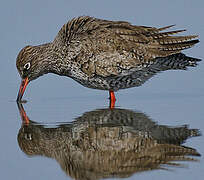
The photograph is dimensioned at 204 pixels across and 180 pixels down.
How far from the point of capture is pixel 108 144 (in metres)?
7.28

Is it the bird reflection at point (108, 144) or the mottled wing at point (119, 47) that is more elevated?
the mottled wing at point (119, 47)

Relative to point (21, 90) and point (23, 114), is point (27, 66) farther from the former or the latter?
point (23, 114)

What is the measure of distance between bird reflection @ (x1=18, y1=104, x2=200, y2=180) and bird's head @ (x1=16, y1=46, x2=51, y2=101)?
232 centimetres

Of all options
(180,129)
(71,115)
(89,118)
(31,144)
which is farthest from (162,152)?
(71,115)

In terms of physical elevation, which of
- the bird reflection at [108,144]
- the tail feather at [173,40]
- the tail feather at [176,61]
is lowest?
the bird reflection at [108,144]

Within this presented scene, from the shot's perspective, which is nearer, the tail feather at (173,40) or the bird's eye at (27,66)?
the tail feather at (173,40)

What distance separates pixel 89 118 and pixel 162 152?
2819 mm

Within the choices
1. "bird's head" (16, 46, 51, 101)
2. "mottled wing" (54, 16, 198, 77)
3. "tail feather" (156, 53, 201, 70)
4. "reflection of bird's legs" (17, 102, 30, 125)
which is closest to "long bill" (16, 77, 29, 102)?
"bird's head" (16, 46, 51, 101)

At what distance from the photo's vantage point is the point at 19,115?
33.4 feet

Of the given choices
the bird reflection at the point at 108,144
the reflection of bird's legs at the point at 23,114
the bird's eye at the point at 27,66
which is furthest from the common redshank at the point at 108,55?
the bird reflection at the point at 108,144

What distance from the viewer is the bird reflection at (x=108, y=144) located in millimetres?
6227

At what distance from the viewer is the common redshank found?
11258 mm

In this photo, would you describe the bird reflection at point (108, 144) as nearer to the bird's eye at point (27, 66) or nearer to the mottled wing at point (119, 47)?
the mottled wing at point (119, 47)

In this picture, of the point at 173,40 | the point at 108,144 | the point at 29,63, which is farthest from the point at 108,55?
the point at 108,144
